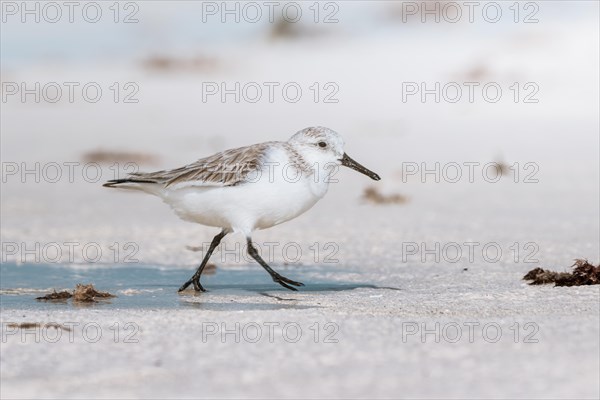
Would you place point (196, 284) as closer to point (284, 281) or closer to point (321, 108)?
point (284, 281)

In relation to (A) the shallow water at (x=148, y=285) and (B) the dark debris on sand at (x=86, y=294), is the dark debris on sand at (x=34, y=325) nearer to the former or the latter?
(A) the shallow water at (x=148, y=285)

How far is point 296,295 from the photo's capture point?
23.9ft

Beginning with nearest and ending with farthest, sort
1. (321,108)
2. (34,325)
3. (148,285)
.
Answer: (34,325)
(148,285)
(321,108)

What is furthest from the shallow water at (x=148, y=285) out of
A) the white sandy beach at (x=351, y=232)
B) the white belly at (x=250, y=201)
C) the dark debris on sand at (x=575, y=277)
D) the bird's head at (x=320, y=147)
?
the dark debris on sand at (x=575, y=277)

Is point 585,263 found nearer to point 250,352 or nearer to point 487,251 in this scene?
point 487,251

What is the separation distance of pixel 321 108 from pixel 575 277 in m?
10.1

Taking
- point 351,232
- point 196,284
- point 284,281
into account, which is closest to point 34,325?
point 196,284

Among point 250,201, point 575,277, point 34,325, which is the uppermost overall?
point 250,201

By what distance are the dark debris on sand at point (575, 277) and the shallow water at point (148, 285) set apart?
1.10 m

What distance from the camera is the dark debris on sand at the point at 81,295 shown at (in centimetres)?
706

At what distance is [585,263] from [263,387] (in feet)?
9.67

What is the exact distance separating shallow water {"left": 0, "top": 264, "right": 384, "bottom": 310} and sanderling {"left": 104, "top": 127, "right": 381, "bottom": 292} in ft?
0.71

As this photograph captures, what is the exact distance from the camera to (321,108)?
1683 centimetres

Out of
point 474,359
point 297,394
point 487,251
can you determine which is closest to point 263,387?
point 297,394
